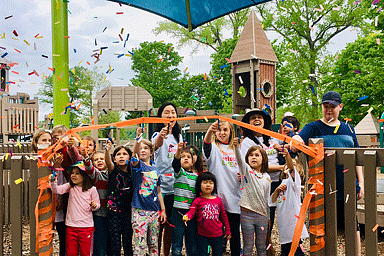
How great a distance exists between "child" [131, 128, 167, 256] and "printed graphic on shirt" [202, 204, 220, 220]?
1.52 ft

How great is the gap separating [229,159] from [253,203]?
56 centimetres

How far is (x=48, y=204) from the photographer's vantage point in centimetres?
303

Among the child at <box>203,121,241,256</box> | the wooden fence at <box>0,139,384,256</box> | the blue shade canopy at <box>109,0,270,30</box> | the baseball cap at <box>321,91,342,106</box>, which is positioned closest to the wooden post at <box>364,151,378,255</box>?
the wooden fence at <box>0,139,384,256</box>

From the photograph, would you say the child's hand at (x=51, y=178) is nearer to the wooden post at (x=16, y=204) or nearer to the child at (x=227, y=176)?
the wooden post at (x=16, y=204)

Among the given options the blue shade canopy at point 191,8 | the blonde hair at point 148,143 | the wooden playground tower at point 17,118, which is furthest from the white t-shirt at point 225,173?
the wooden playground tower at point 17,118

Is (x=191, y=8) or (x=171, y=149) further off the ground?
(x=191, y=8)

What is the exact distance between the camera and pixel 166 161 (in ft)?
13.2

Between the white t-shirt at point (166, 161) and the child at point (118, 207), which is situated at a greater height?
the white t-shirt at point (166, 161)

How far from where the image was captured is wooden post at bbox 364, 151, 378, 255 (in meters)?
2.72

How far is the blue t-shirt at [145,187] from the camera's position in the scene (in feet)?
11.9

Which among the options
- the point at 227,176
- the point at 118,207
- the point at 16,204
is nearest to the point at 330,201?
the point at 227,176

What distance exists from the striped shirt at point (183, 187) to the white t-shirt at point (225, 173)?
0.27 meters

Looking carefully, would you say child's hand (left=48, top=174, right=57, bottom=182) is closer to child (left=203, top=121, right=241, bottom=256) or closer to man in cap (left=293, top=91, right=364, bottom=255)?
child (left=203, top=121, right=241, bottom=256)

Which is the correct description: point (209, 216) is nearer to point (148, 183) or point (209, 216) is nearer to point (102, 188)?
point (148, 183)
